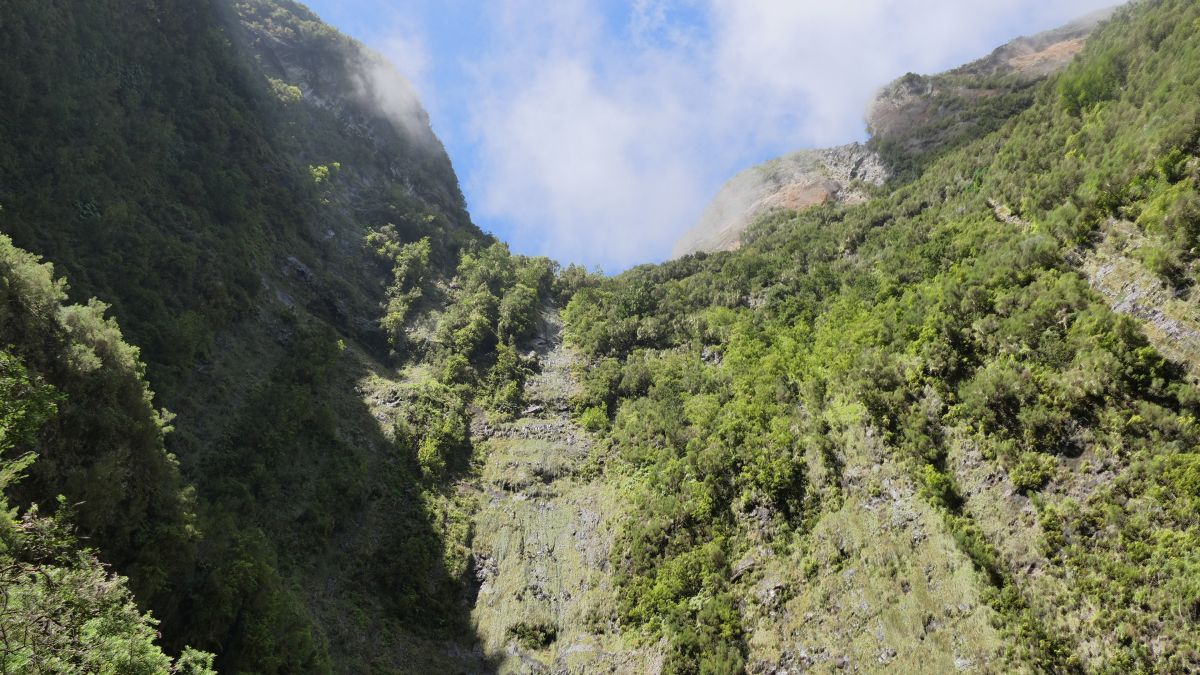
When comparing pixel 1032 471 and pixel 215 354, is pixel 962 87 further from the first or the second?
pixel 215 354

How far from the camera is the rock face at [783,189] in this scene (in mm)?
45978

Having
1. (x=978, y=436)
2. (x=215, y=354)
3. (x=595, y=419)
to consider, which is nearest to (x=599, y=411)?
(x=595, y=419)

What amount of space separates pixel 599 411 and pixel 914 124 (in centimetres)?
3391

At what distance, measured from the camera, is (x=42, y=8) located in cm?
2742

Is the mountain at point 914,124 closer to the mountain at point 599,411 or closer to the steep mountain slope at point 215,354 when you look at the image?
the mountain at point 599,411

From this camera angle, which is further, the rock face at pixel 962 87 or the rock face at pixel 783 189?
the rock face at pixel 783 189

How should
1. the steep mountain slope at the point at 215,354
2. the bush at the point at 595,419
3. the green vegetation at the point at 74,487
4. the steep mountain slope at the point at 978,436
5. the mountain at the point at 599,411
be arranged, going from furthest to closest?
the bush at the point at 595,419 < the steep mountain slope at the point at 215,354 < the mountain at the point at 599,411 < the steep mountain slope at the point at 978,436 < the green vegetation at the point at 74,487

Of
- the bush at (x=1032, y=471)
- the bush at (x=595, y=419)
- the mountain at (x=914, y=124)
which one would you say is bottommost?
the bush at (x=1032, y=471)

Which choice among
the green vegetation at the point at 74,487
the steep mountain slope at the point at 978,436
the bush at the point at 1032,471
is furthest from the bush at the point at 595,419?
the bush at the point at 1032,471

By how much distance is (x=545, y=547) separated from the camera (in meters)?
24.0

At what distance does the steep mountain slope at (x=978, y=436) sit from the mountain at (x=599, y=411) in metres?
0.10

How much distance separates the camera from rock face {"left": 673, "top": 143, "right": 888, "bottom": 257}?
45978 millimetres

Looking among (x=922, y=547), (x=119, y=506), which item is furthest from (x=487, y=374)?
(x=922, y=547)

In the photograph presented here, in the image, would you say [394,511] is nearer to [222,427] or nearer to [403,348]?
[222,427]
